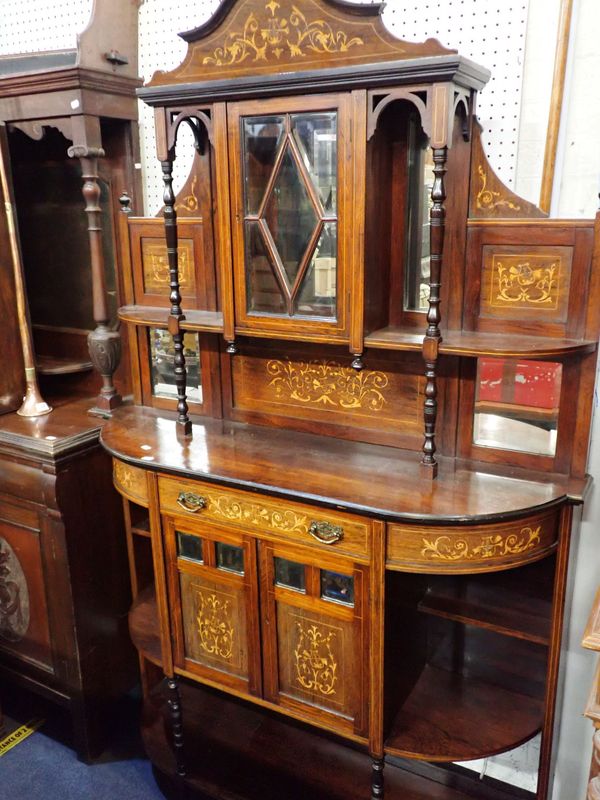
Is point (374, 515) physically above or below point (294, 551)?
above

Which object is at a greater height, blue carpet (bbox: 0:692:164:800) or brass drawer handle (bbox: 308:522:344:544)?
brass drawer handle (bbox: 308:522:344:544)

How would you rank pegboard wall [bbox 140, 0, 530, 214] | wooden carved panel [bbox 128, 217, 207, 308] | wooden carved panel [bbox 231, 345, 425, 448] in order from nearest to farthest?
1. pegboard wall [bbox 140, 0, 530, 214]
2. wooden carved panel [bbox 231, 345, 425, 448]
3. wooden carved panel [bbox 128, 217, 207, 308]

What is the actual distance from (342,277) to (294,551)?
0.79 metres

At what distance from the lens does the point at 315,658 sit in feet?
6.91

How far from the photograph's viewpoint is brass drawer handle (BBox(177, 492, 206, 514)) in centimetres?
215

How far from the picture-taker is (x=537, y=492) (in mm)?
1885

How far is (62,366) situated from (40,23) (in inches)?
53.4

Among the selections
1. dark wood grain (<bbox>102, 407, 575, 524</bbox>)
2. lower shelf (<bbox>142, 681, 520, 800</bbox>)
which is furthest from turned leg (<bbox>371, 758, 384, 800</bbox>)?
dark wood grain (<bbox>102, 407, 575, 524</bbox>)

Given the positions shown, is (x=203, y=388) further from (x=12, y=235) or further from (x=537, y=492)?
(x=537, y=492)

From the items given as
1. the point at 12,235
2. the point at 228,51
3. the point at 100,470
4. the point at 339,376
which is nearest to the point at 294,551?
the point at 339,376

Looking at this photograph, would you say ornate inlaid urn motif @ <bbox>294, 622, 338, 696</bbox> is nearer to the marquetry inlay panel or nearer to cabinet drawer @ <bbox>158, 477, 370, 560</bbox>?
cabinet drawer @ <bbox>158, 477, 370, 560</bbox>

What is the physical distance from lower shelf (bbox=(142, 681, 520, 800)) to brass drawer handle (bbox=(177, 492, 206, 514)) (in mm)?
1005

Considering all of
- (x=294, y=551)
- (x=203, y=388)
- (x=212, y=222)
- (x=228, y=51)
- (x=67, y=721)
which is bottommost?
(x=67, y=721)

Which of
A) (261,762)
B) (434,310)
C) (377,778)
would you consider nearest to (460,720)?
(377,778)
